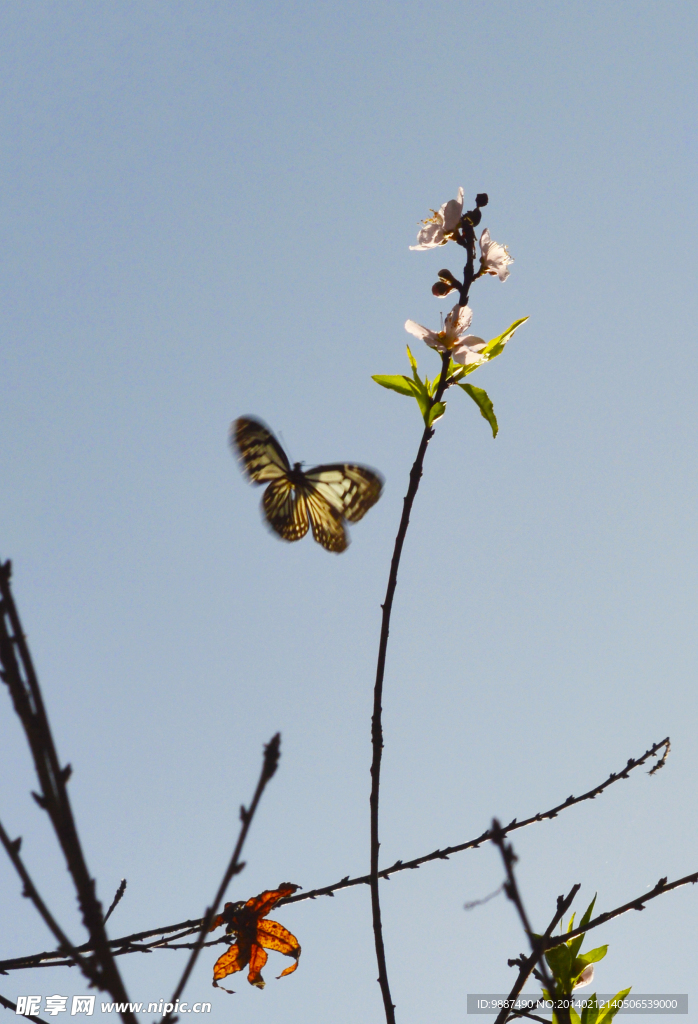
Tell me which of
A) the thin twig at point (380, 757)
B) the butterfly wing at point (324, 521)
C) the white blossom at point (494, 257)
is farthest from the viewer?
the butterfly wing at point (324, 521)

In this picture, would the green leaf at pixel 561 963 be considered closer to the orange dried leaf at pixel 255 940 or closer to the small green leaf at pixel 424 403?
the orange dried leaf at pixel 255 940

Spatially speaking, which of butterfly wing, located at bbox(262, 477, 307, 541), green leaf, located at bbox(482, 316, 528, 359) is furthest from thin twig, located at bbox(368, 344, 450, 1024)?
butterfly wing, located at bbox(262, 477, 307, 541)

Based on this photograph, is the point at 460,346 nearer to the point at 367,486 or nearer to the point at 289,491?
the point at 367,486

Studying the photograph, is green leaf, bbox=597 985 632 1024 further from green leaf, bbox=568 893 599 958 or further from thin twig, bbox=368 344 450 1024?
thin twig, bbox=368 344 450 1024

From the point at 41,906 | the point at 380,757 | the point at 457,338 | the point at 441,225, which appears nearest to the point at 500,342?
the point at 457,338

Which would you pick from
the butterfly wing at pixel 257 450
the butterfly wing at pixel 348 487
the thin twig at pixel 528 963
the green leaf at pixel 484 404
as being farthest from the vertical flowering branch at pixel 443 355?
the butterfly wing at pixel 257 450

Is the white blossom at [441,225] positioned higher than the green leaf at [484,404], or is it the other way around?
the white blossom at [441,225]
